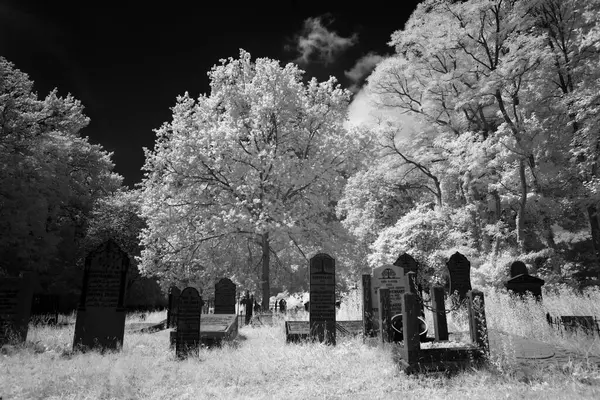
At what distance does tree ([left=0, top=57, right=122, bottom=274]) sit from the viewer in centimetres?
2011

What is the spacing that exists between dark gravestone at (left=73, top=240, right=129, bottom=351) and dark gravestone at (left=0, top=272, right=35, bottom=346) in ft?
4.77

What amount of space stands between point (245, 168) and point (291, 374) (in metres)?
12.6

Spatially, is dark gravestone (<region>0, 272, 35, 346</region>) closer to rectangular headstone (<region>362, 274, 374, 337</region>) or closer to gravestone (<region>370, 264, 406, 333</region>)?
rectangular headstone (<region>362, 274, 374, 337</region>)

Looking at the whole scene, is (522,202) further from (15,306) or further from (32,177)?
(32,177)

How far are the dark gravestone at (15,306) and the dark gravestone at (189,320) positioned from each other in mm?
4136

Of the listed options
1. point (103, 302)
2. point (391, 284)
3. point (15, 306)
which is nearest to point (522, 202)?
point (391, 284)

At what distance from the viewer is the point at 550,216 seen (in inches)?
809

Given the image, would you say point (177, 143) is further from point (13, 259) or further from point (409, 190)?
point (409, 190)

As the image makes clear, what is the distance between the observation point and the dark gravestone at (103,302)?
10001mm

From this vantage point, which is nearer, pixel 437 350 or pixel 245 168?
pixel 437 350

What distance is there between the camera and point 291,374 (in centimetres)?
738

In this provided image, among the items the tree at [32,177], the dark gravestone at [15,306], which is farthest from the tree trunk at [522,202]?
the tree at [32,177]

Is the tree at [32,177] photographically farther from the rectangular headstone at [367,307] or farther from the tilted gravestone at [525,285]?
the tilted gravestone at [525,285]

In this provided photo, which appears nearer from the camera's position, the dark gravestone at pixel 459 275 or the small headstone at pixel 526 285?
the small headstone at pixel 526 285
